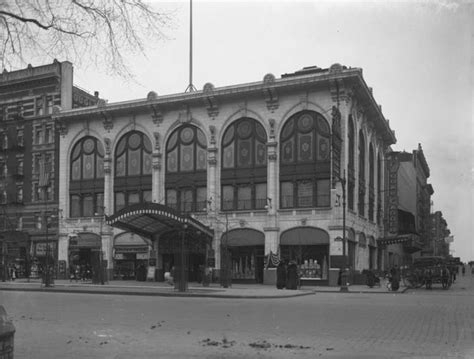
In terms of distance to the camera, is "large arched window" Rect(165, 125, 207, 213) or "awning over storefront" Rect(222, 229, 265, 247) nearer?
"awning over storefront" Rect(222, 229, 265, 247)

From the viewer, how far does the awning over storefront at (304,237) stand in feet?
146

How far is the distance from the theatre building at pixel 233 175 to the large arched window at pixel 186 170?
0.29 feet

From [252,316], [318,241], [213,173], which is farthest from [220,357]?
[213,173]

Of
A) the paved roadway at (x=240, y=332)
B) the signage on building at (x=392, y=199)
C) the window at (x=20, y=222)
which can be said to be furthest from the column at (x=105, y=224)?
the paved roadway at (x=240, y=332)

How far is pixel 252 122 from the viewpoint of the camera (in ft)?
157

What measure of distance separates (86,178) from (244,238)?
53.4 ft

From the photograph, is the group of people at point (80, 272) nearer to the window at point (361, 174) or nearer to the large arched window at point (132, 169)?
the large arched window at point (132, 169)

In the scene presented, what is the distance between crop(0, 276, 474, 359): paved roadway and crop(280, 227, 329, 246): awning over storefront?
2359cm

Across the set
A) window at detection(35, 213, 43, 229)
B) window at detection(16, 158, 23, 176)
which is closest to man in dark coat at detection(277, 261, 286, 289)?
window at detection(35, 213, 43, 229)

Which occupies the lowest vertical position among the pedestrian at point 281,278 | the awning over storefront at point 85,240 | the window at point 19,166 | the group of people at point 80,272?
the group of people at point 80,272

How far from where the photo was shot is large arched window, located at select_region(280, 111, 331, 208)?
44875 millimetres

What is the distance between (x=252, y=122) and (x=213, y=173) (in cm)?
500

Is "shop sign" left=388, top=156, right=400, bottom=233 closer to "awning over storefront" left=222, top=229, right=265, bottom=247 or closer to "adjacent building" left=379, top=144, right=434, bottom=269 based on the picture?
"adjacent building" left=379, top=144, right=434, bottom=269

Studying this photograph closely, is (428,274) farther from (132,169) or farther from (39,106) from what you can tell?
(39,106)
